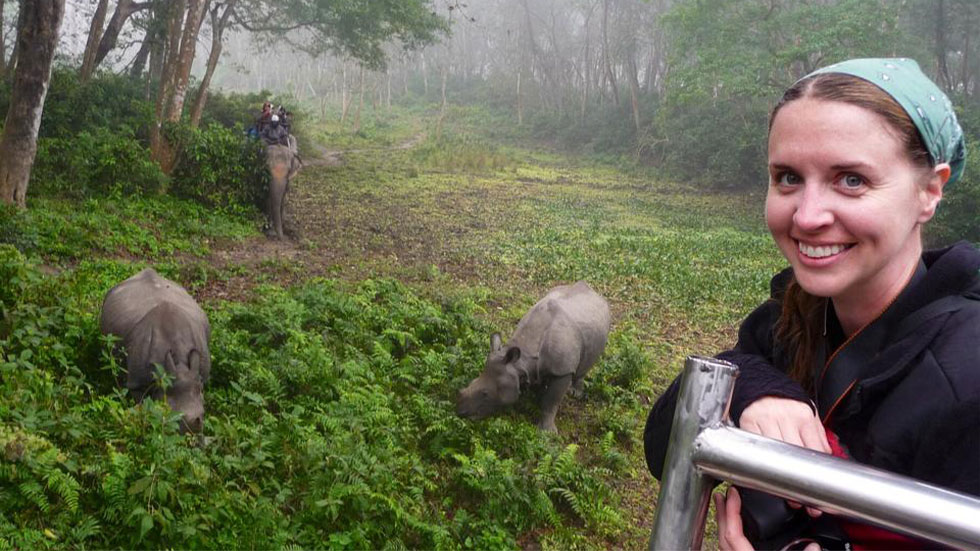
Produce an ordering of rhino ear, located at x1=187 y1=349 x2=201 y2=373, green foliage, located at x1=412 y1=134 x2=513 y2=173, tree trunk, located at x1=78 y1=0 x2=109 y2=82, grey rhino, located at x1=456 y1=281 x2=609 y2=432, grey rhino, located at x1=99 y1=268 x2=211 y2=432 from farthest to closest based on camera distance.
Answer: green foliage, located at x1=412 y1=134 x2=513 y2=173
tree trunk, located at x1=78 y1=0 x2=109 y2=82
grey rhino, located at x1=456 y1=281 x2=609 y2=432
rhino ear, located at x1=187 y1=349 x2=201 y2=373
grey rhino, located at x1=99 y1=268 x2=211 y2=432

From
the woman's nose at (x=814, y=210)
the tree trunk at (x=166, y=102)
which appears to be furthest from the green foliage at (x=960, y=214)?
the woman's nose at (x=814, y=210)

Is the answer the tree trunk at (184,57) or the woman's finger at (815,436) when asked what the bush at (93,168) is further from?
the woman's finger at (815,436)

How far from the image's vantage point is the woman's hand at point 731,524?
118cm

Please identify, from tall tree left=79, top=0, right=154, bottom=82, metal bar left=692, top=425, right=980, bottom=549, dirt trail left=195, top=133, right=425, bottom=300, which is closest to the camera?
metal bar left=692, top=425, right=980, bottom=549

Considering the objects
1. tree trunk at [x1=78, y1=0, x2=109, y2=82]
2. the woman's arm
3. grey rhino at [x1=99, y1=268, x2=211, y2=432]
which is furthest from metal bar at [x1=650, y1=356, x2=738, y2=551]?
tree trunk at [x1=78, y1=0, x2=109, y2=82]

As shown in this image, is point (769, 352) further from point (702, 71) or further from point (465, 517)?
point (702, 71)

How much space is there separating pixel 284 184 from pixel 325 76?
150ft

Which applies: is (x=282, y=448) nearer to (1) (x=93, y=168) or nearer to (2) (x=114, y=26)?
(1) (x=93, y=168)

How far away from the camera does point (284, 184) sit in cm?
1245

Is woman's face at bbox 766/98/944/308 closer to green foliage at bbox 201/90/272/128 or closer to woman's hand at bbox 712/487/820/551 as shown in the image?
woman's hand at bbox 712/487/820/551

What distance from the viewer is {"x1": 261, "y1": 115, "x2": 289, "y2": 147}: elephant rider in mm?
12953

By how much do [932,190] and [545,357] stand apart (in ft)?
16.4

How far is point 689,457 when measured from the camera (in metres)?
1.03

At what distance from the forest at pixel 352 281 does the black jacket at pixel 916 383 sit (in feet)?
9.91
